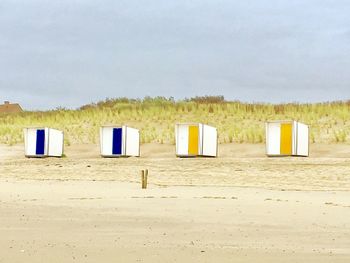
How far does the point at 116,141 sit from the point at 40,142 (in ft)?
8.65

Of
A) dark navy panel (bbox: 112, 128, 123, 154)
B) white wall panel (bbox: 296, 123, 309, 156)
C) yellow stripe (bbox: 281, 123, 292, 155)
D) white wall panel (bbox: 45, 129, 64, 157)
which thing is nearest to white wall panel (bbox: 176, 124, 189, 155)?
dark navy panel (bbox: 112, 128, 123, 154)

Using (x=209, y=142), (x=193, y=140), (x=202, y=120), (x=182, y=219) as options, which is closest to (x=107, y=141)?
(x=193, y=140)

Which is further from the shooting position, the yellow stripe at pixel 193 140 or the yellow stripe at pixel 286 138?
the yellow stripe at pixel 193 140

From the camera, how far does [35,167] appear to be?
2164cm

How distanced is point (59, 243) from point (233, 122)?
2469cm

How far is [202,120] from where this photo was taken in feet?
105

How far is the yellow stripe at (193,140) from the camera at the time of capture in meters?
23.2

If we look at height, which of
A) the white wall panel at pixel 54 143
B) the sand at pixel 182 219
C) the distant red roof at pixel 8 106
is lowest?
the sand at pixel 182 219

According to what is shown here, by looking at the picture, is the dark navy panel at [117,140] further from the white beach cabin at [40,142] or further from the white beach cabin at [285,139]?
the white beach cabin at [285,139]

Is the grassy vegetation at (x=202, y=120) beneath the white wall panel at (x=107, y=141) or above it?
above

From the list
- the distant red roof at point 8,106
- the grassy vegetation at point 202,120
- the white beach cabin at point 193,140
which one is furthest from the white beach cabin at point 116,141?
the distant red roof at point 8,106

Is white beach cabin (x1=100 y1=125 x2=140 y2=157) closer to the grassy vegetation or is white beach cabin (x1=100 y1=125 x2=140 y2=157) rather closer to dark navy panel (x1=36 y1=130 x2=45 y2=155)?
dark navy panel (x1=36 y1=130 x2=45 y2=155)

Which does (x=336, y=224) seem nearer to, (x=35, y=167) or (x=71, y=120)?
(x=35, y=167)

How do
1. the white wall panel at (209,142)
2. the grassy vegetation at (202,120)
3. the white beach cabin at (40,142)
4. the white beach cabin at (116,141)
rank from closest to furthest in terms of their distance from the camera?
the white wall panel at (209,142) < the white beach cabin at (116,141) < the white beach cabin at (40,142) < the grassy vegetation at (202,120)
